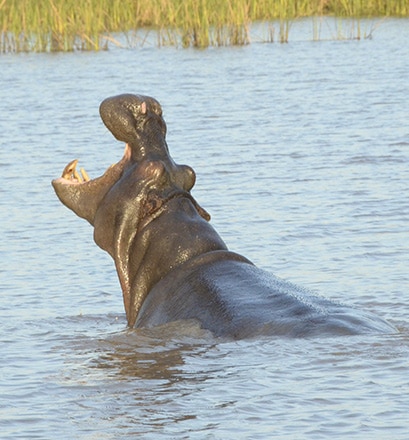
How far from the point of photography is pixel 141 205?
561 cm

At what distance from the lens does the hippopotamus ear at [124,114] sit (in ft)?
18.3

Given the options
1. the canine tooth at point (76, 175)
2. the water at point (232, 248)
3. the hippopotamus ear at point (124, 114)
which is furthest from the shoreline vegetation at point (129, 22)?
the hippopotamus ear at point (124, 114)

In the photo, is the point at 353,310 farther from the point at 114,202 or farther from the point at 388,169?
the point at 388,169

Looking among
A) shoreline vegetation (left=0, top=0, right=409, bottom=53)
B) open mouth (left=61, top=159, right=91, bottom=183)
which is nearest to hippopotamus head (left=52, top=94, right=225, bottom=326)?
open mouth (left=61, top=159, right=91, bottom=183)

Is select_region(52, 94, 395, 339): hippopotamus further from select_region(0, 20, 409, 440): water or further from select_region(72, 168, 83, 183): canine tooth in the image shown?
select_region(0, 20, 409, 440): water

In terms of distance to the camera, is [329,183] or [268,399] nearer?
[268,399]

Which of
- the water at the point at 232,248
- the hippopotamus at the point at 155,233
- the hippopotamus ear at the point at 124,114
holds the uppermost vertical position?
the hippopotamus ear at the point at 124,114

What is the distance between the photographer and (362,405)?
14.4 ft

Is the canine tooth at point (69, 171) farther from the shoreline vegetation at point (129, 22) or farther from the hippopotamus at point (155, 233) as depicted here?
the shoreline vegetation at point (129, 22)

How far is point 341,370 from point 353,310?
43 cm

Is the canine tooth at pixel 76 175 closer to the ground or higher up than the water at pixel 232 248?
higher up

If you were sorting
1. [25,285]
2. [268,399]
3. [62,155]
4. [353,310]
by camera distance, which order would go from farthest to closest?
1. [62,155]
2. [25,285]
3. [353,310]
4. [268,399]

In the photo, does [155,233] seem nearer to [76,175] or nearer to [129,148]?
[129,148]

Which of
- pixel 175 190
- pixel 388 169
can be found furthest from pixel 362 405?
pixel 388 169
